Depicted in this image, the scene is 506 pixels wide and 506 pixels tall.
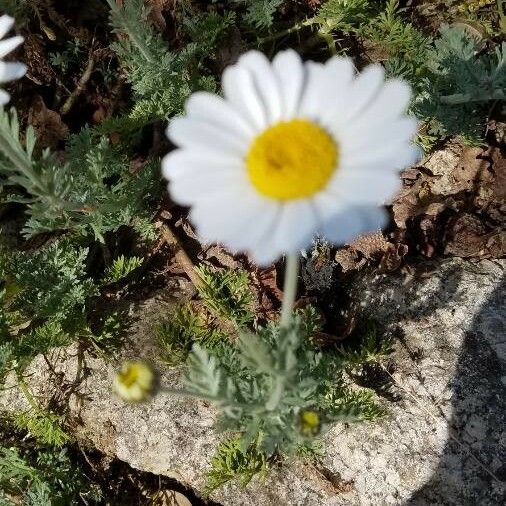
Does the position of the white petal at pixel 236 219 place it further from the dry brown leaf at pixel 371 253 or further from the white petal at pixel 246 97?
the dry brown leaf at pixel 371 253

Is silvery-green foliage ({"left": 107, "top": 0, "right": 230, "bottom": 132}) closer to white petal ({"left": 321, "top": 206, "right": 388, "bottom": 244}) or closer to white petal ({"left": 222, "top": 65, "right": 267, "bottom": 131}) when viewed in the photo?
white petal ({"left": 222, "top": 65, "right": 267, "bottom": 131})

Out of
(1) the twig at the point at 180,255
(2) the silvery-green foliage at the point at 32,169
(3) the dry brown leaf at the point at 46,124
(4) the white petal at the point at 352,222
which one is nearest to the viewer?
(4) the white petal at the point at 352,222

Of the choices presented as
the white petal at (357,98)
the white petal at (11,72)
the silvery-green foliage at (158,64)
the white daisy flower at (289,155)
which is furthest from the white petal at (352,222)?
the silvery-green foliage at (158,64)

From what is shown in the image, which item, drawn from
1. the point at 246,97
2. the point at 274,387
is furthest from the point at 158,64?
the point at 274,387

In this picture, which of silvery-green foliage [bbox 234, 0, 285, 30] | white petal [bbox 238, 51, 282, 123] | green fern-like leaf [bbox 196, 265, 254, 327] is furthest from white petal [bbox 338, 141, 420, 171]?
silvery-green foliage [bbox 234, 0, 285, 30]

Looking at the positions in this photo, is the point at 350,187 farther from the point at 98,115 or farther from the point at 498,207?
the point at 98,115

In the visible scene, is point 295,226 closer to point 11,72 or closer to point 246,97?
point 246,97

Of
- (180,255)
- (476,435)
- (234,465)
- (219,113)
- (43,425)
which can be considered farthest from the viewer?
(180,255)
